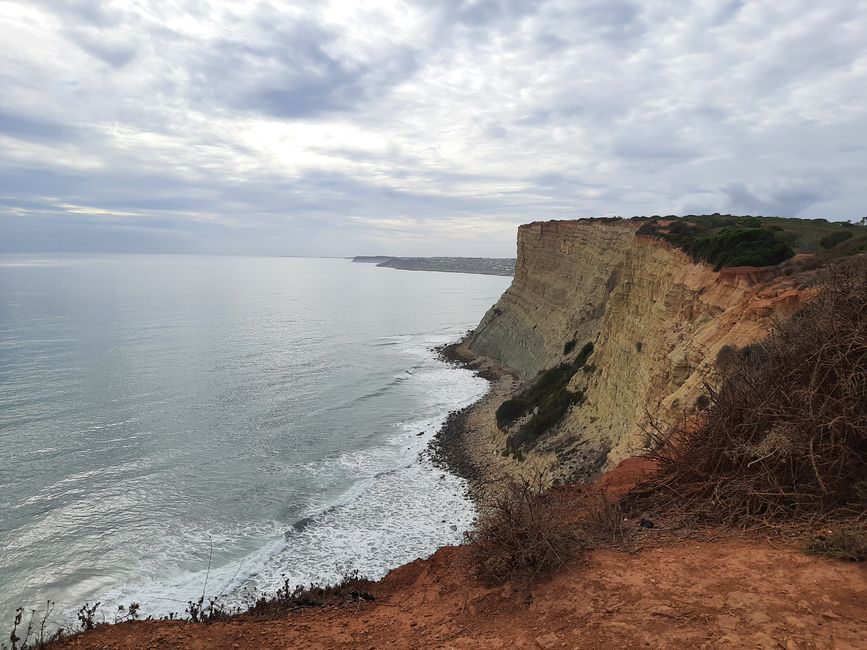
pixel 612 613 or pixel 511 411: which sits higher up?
pixel 612 613

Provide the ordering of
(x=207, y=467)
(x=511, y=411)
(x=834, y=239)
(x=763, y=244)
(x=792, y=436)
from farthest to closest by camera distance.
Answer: (x=511, y=411) → (x=207, y=467) → (x=763, y=244) → (x=834, y=239) → (x=792, y=436)

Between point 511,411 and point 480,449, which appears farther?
point 511,411

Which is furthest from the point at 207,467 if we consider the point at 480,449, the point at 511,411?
the point at 511,411

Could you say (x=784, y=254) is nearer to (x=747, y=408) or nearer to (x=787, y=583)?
(x=747, y=408)

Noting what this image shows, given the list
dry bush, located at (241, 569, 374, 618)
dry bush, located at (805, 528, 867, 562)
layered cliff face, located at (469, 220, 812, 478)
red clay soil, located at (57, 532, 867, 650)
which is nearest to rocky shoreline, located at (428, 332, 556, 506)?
layered cliff face, located at (469, 220, 812, 478)

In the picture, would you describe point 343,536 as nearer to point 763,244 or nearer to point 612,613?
point 612,613

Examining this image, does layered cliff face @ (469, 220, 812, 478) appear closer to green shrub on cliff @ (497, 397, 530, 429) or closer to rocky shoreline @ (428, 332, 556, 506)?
rocky shoreline @ (428, 332, 556, 506)

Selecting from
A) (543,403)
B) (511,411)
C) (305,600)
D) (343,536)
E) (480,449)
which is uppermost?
(305,600)

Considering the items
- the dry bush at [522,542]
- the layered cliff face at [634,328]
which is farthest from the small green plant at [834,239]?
the dry bush at [522,542]
